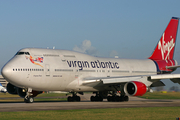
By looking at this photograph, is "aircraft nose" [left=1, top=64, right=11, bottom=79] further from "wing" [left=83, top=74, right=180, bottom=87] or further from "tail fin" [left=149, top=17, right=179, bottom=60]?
"tail fin" [left=149, top=17, right=179, bottom=60]

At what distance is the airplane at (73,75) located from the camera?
26891 millimetres

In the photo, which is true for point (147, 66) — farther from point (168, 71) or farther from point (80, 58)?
point (80, 58)

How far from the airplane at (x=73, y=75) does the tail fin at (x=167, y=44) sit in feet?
12.6

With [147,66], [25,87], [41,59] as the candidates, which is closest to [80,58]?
[41,59]

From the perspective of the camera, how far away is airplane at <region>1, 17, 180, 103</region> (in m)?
26.9

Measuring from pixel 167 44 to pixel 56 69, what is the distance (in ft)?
64.1

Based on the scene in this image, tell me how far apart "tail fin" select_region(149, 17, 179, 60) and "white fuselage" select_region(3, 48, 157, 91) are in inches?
318

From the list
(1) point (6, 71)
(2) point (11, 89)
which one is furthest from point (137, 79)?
(2) point (11, 89)

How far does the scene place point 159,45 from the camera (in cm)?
4169

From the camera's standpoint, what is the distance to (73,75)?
30172mm

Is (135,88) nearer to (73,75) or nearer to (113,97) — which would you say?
(113,97)

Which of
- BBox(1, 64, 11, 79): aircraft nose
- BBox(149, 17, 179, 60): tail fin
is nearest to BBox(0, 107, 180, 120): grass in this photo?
BBox(1, 64, 11, 79): aircraft nose

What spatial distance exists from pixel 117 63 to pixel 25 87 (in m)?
12.6

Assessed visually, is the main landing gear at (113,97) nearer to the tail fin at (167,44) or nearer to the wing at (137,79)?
the wing at (137,79)
